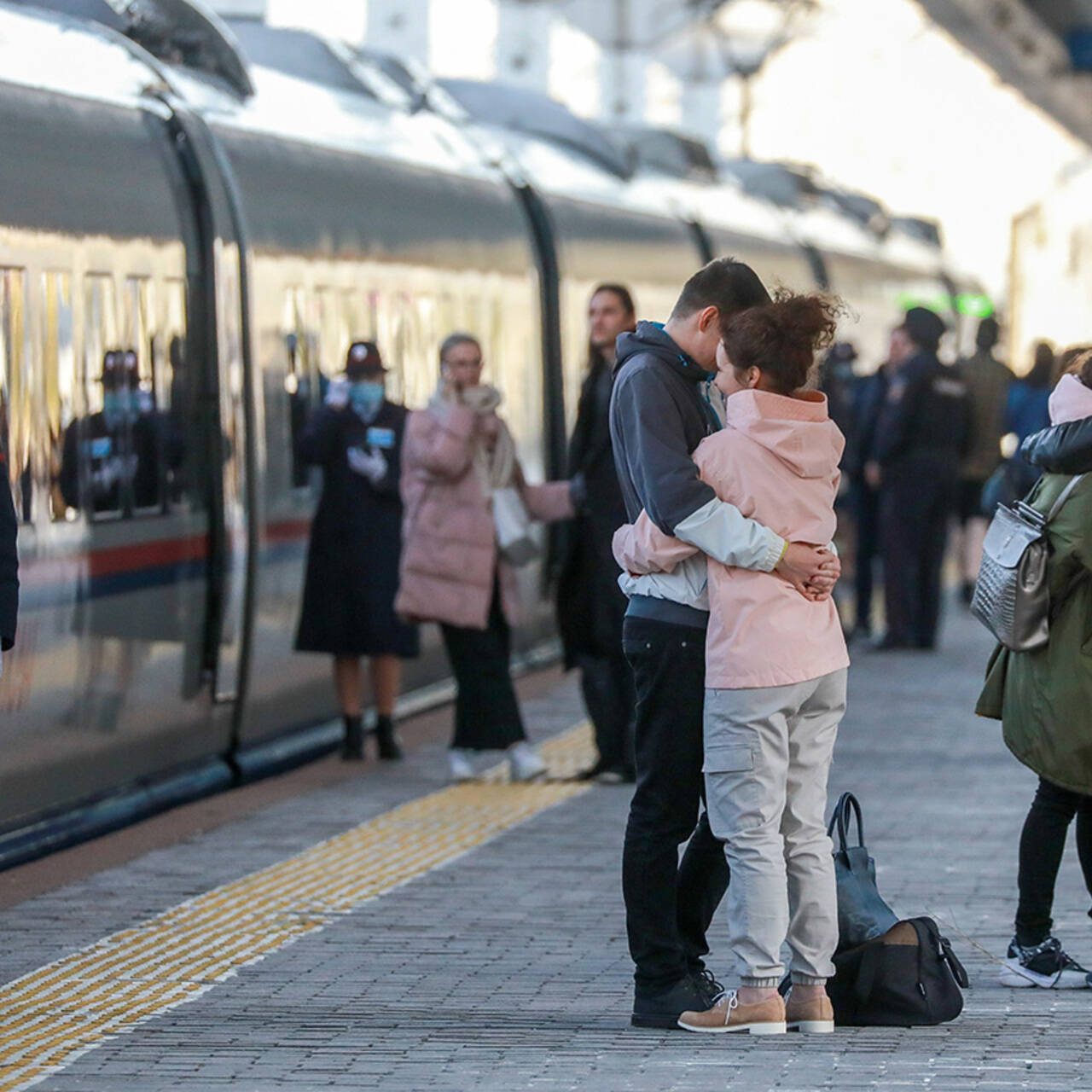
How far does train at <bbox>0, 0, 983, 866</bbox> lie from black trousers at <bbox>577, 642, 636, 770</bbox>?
127 centimetres

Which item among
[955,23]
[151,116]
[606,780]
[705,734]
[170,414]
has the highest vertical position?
[955,23]

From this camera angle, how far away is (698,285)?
19.1 ft

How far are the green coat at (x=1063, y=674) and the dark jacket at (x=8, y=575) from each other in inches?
93.3


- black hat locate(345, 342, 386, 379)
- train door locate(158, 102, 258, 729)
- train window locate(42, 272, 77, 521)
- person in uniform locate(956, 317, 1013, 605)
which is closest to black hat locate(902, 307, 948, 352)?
person in uniform locate(956, 317, 1013, 605)

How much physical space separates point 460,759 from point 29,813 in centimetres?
214

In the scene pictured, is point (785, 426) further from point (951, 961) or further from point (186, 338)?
point (186, 338)

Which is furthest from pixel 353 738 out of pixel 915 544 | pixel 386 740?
pixel 915 544

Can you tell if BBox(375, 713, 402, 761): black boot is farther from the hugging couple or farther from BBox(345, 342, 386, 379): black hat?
the hugging couple

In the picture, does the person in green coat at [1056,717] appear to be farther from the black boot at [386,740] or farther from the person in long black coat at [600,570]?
the black boot at [386,740]

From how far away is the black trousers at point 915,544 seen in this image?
48.2 ft

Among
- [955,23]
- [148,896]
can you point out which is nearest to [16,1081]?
[148,896]

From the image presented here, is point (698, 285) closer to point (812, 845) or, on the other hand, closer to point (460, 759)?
point (812, 845)

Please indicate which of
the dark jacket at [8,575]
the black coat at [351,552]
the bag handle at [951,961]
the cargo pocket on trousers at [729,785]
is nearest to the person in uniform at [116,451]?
the black coat at [351,552]

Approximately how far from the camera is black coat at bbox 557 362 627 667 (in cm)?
923
